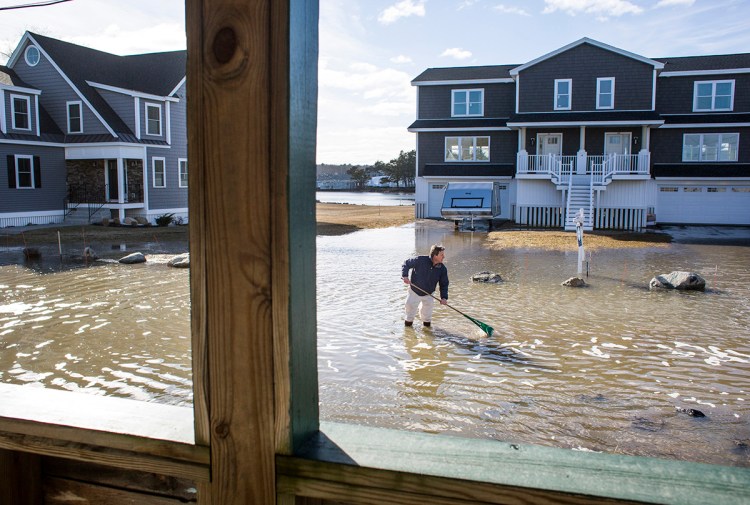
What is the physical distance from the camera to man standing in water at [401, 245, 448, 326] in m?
11.0

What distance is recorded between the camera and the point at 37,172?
3031 centimetres

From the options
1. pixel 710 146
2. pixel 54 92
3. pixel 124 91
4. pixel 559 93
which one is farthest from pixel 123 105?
pixel 710 146

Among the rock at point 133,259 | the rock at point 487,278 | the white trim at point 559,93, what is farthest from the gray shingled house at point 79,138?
the rock at point 487,278

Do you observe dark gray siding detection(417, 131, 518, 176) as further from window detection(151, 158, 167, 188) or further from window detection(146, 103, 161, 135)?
window detection(146, 103, 161, 135)

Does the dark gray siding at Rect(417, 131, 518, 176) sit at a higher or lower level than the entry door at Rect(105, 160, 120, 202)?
higher

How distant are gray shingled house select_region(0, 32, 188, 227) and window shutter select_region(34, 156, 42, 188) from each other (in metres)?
0.05

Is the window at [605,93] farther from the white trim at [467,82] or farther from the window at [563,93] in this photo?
the white trim at [467,82]

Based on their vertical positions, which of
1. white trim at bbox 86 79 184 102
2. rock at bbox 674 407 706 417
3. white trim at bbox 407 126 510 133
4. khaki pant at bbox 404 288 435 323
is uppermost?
white trim at bbox 86 79 184 102

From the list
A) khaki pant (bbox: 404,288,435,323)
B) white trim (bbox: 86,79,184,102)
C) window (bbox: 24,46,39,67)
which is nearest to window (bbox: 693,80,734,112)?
white trim (bbox: 86,79,184,102)

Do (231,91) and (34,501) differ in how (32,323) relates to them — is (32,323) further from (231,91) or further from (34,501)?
(231,91)

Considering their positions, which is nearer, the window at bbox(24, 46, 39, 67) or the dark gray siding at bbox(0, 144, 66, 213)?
the dark gray siding at bbox(0, 144, 66, 213)

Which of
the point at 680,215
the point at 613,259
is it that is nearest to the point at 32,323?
the point at 613,259

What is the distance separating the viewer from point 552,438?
21.4 ft

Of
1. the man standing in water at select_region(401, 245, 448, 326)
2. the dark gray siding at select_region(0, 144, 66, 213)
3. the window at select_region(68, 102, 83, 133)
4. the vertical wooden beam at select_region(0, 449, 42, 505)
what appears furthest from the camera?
the window at select_region(68, 102, 83, 133)
